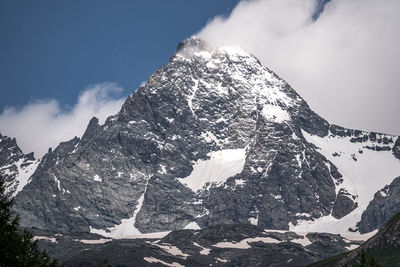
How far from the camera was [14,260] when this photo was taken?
5041cm

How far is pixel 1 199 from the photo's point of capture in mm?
52344

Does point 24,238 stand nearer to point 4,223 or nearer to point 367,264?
point 4,223

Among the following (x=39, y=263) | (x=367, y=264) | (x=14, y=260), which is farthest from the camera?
(x=367, y=264)

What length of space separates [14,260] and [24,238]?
14.8 ft

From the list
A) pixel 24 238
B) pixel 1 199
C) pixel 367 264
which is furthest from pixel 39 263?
pixel 367 264

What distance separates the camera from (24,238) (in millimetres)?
54812

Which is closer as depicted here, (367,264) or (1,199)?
(1,199)

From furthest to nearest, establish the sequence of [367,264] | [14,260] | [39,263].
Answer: [367,264], [39,263], [14,260]

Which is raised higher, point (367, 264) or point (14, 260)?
point (367, 264)

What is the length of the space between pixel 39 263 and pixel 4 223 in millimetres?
5127

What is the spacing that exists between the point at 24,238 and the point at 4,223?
11.8ft

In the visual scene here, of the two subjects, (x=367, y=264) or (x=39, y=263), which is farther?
(x=367, y=264)

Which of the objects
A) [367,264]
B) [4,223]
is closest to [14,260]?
[4,223]

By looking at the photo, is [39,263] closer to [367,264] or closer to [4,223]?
[4,223]
